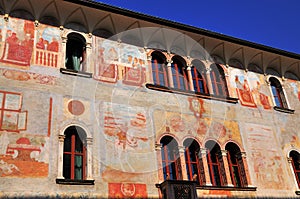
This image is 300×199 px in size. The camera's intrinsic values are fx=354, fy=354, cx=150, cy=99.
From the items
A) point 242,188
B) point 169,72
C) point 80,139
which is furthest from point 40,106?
point 242,188

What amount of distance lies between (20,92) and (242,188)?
643cm

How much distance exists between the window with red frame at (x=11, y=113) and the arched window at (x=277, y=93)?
8.81 m

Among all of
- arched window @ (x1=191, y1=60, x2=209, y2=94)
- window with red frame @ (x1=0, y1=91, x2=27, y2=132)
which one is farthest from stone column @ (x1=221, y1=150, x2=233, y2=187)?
window with red frame @ (x1=0, y1=91, x2=27, y2=132)

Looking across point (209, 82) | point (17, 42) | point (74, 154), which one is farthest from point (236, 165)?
point (17, 42)

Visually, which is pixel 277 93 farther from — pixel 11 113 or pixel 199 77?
pixel 11 113

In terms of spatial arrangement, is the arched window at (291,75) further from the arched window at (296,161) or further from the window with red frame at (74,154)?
the window with red frame at (74,154)

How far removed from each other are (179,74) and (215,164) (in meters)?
3.06

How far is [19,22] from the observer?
9703mm

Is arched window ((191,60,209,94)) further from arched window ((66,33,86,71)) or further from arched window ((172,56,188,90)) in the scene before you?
arched window ((66,33,86,71))

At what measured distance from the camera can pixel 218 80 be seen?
12.0 m

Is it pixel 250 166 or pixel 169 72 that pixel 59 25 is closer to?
pixel 169 72

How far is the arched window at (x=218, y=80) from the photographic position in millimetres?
11741

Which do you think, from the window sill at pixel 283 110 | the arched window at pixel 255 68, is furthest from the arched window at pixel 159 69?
the window sill at pixel 283 110

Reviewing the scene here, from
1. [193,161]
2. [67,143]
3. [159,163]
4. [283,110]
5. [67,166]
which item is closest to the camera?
[67,166]
